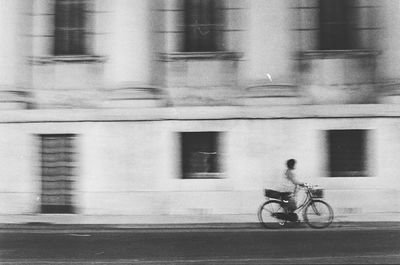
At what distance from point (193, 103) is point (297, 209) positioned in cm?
370

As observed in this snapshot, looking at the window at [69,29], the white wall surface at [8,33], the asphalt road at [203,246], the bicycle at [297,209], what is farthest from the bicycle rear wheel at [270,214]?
the white wall surface at [8,33]

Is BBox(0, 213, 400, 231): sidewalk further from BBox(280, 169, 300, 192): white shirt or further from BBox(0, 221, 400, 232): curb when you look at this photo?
BBox(280, 169, 300, 192): white shirt

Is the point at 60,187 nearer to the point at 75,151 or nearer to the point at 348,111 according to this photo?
the point at 75,151

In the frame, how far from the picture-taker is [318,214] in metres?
14.5

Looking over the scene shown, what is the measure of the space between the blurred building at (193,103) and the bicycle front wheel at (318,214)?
105 cm

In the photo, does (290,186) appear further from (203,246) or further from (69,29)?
(69,29)

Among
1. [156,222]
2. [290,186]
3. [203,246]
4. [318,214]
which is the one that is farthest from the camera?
[156,222]

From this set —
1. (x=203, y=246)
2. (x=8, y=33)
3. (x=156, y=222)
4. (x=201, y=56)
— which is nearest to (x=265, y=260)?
(x=203, y=246)

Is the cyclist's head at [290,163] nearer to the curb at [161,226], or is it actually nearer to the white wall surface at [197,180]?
the white wall surface at [197,180]

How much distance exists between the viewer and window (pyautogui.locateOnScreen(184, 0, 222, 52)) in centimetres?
1645

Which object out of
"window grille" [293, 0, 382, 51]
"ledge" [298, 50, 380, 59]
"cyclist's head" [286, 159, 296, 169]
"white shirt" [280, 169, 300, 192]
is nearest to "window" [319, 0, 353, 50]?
"window grille" [293, 0, 382, 51]

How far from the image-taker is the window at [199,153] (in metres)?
16.2

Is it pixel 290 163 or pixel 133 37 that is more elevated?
pixel 133 37

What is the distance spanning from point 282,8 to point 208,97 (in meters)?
2.79
